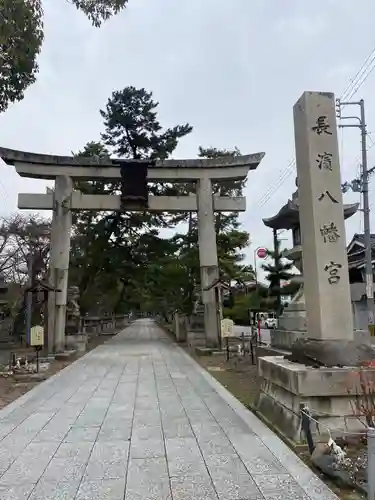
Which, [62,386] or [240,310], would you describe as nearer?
[62,386]

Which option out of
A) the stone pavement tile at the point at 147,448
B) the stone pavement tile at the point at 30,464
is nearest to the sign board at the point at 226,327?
the stone pavement tile at the point at 147,448

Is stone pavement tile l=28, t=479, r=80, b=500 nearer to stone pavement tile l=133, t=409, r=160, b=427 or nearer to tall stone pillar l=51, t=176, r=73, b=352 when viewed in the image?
stone pavement tile l=133, t=409, r=160, b=427

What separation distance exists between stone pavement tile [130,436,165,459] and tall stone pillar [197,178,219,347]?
12225 mm

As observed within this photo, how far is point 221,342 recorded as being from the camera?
17609 millimetres

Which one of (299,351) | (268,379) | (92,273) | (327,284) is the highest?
(92,273)

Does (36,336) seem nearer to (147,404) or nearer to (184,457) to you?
(147,404)

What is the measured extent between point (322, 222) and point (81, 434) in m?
4.24

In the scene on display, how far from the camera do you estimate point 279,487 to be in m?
4.11

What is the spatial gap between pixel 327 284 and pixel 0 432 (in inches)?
189

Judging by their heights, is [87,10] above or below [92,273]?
above

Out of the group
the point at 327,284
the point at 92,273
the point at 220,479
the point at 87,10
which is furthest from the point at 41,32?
the point at 92,273

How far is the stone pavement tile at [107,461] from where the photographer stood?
444cm

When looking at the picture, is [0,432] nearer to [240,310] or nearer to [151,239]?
[151,239]

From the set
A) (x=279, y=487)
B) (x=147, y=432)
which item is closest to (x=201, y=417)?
(x=147, y=432)
